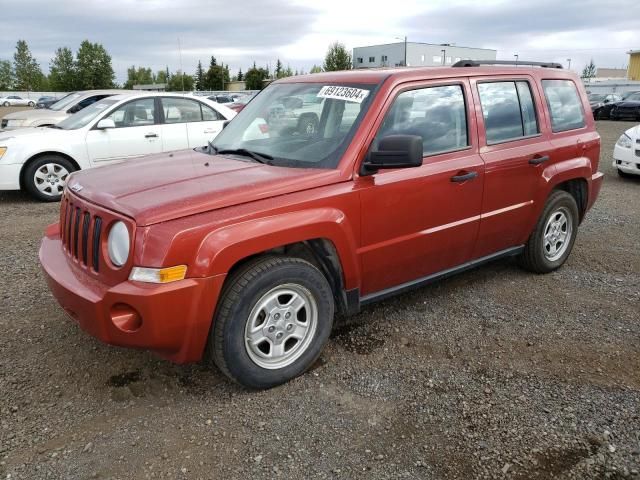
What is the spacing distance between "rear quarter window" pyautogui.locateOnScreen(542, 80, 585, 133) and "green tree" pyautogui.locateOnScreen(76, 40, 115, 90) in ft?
275

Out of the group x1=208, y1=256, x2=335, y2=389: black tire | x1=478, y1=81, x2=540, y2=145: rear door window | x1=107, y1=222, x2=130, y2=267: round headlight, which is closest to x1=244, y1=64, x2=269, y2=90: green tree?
x1=478, y1=81, x2=540, y2=145: rear door window

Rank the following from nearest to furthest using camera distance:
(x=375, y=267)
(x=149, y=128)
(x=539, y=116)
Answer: (x=375, y=267) < (x=539, y=116) < (x=149, y=128)

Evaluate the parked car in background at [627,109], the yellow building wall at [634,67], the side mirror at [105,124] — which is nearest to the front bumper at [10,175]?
the side mirror at [105,124]

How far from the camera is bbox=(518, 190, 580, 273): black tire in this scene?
4.66 meters

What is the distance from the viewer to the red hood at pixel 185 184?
273cm

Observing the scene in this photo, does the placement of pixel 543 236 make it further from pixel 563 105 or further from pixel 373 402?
pixel 373 402

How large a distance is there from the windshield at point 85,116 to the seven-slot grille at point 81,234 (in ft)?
18.2

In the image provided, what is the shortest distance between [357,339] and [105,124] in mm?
6079

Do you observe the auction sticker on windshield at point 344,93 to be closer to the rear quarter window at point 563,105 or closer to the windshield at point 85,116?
the rear quarter window at point 563,105

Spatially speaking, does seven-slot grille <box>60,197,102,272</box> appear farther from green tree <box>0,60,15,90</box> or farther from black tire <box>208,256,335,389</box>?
green tree <box>0,60,15,90</box>

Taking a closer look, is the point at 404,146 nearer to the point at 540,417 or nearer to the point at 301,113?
the point at 301,113

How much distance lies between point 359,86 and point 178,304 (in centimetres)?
187

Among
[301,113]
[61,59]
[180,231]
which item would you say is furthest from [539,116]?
[61,59]

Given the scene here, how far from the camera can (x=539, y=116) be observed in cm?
445
